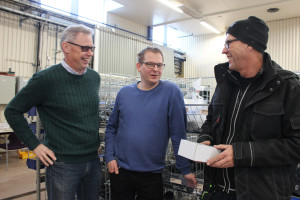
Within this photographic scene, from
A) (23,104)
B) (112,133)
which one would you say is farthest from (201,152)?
(23,104)

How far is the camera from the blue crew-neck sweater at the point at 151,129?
1.44 meters

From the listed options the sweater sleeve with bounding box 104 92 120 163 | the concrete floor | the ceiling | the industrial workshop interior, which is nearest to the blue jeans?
the sweater sleeve with bounding box 104 92 120 163

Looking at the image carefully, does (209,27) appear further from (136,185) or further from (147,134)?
(136,185)

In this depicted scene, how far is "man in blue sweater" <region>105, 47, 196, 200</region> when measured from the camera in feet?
4.72

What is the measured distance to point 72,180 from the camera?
149 centimetres

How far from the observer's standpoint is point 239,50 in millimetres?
1062

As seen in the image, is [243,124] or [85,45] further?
[85,45]

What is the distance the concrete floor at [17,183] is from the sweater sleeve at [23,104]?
205 centimetres

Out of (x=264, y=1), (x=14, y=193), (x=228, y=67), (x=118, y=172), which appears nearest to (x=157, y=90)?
(x=228, y=67)

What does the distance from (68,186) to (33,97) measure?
0.59m

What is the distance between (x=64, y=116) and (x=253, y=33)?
1160 mm

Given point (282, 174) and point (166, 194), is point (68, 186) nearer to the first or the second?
point (166, 194)

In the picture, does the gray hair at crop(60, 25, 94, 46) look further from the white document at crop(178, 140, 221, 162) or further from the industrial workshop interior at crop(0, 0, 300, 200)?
the white document at crop(178, 140, 221, 162)

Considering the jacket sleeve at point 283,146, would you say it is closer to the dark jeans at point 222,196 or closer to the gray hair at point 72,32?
the dark jeans at point 222,196
